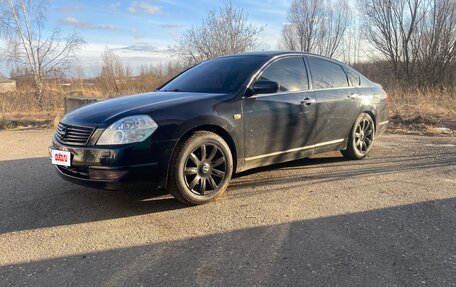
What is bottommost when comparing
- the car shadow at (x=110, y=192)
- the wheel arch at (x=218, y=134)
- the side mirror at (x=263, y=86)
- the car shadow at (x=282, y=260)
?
the car shadow at (x=282, y=260)

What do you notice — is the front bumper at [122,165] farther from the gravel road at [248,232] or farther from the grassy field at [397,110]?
the grassy field at [397,110]

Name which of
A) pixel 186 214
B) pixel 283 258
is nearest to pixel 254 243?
pixel 283 258

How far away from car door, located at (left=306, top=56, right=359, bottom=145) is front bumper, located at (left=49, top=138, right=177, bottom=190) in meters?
2.37

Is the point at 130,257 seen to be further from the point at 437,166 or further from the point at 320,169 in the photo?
the point at 437,166

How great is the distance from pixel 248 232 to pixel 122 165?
1.29 metres

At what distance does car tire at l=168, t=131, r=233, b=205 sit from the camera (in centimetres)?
387

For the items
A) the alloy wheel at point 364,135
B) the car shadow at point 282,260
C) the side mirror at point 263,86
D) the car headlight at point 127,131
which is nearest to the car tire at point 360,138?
the alloy wheel at point 364,135

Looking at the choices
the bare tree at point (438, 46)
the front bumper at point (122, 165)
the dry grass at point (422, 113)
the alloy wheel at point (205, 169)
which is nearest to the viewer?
the front bumper at point (122, 165)

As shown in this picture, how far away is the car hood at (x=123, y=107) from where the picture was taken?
3.80 m

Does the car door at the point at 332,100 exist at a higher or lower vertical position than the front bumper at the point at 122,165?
higher

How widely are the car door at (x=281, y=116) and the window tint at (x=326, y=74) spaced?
208 mm

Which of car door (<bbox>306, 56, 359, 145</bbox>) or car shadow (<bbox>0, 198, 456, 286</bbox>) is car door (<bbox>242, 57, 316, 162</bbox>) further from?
car shadow (<bbox>0, 198, 456, 286</bbox>)

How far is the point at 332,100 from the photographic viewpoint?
5.46 m

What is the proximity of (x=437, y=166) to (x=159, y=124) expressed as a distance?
4.18m
